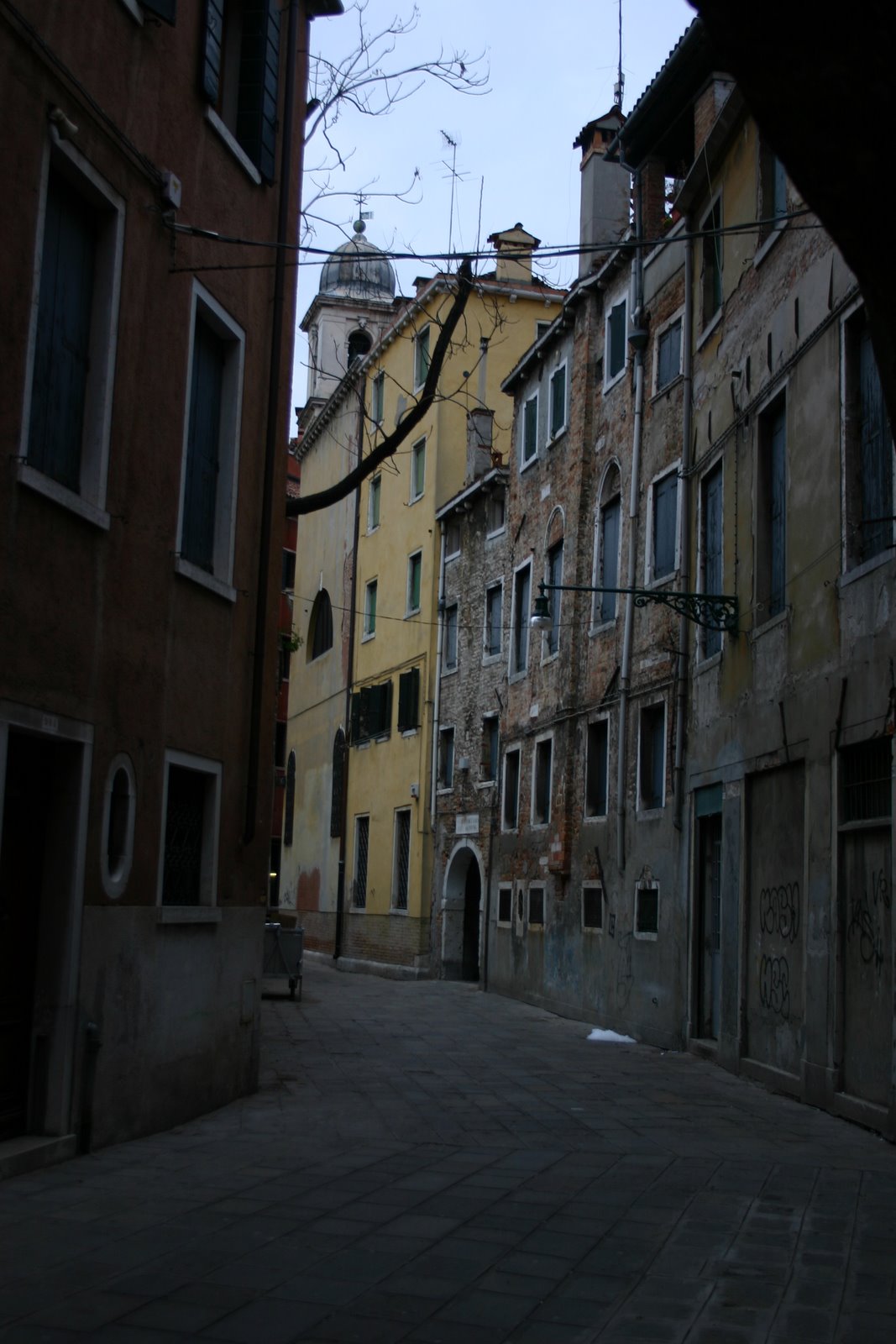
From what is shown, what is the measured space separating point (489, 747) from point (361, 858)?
7.62 m

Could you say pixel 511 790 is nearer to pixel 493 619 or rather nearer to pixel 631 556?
pixel 493 619

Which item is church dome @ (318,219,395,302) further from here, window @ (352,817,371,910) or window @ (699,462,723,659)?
window @ (699,462,723,659)

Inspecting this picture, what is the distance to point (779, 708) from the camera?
12594 millimetres

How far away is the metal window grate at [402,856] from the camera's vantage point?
29.4m

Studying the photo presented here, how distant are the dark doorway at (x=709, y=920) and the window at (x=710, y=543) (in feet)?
5.82

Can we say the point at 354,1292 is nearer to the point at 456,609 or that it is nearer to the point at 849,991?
the point at 849,991

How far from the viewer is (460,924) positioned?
2742cm

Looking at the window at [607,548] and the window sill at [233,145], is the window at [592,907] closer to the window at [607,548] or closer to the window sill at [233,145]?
the window at [607,548]

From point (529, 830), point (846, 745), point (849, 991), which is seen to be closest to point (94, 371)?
point (846, 745)

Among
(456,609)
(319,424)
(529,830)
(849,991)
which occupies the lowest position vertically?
(849,991)

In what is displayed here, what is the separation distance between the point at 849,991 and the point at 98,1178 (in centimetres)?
574

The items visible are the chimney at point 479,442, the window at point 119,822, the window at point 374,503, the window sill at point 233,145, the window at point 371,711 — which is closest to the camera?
the window at point 119,822

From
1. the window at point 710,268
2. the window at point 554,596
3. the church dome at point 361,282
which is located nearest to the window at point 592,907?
the window at point 554,596

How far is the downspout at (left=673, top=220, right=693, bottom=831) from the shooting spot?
1608cm
